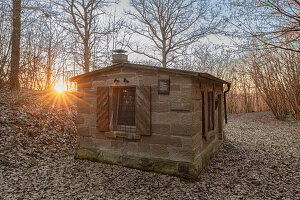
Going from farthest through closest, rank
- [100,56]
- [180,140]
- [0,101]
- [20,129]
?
[100,56], [0,101], [20,129], [180,140]

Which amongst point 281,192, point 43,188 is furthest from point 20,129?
point 281,192

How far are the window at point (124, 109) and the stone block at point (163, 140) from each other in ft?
1.69

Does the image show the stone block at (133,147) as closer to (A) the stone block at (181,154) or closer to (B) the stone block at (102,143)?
(B) the stone block at (102,143)

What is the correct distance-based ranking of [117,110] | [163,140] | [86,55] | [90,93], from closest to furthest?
[163,140] → [117,110] → [90,93] → [86,55]

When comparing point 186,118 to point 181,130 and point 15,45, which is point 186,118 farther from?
point 15,45

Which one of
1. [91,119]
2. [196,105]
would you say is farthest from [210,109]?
[91,119]

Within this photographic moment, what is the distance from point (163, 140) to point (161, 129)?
0.28 meters

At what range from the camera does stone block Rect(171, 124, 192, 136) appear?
14.2 ft

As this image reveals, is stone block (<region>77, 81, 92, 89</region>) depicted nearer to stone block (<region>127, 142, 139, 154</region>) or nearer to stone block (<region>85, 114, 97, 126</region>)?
stone block (<region>85, 114, 97, 126</region>)

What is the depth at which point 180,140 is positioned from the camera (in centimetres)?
441

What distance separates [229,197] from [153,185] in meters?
1.61

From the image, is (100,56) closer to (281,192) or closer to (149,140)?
(149,140)

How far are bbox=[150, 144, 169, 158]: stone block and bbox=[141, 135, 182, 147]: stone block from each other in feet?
0.34

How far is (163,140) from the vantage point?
4586mm
